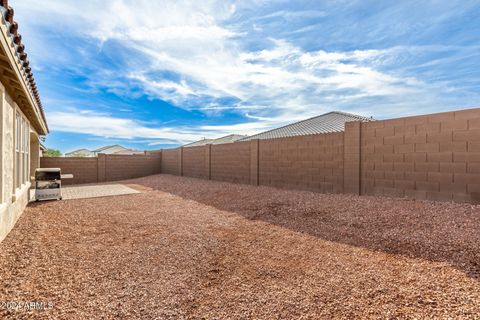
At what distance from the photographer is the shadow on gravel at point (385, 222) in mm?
4277

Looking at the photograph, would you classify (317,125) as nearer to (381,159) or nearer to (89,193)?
(381,159)

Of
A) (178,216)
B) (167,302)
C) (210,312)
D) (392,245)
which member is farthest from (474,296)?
(178,216)

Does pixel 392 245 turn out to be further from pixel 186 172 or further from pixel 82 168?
pixel 82 168

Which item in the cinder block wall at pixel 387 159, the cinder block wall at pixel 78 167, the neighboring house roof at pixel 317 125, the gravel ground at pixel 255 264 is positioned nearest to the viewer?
the gravel ground at pixel 255 264

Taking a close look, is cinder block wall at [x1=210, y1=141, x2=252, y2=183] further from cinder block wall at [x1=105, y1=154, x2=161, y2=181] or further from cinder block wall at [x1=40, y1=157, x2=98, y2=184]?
cinder block wall at [x1=40, y1=157, x2=98, y2=184]

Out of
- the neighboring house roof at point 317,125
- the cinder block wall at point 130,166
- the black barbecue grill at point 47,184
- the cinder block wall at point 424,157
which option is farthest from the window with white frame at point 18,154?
the neighboring house roof at point 317,125

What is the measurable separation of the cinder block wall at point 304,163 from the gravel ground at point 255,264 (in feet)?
6.95

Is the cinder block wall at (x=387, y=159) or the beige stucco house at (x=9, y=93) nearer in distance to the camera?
the beige stucco house at (x=9, y=93)

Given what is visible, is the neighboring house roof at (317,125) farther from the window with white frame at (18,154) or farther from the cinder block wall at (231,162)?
the window with white frame at (18,154)

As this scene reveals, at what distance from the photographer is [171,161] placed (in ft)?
70.8

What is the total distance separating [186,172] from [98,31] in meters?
12.3

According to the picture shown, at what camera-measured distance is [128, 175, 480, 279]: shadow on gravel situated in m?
4.28

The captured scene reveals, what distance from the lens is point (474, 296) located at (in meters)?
2.89

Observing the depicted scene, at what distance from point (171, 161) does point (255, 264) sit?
61.1 feet
